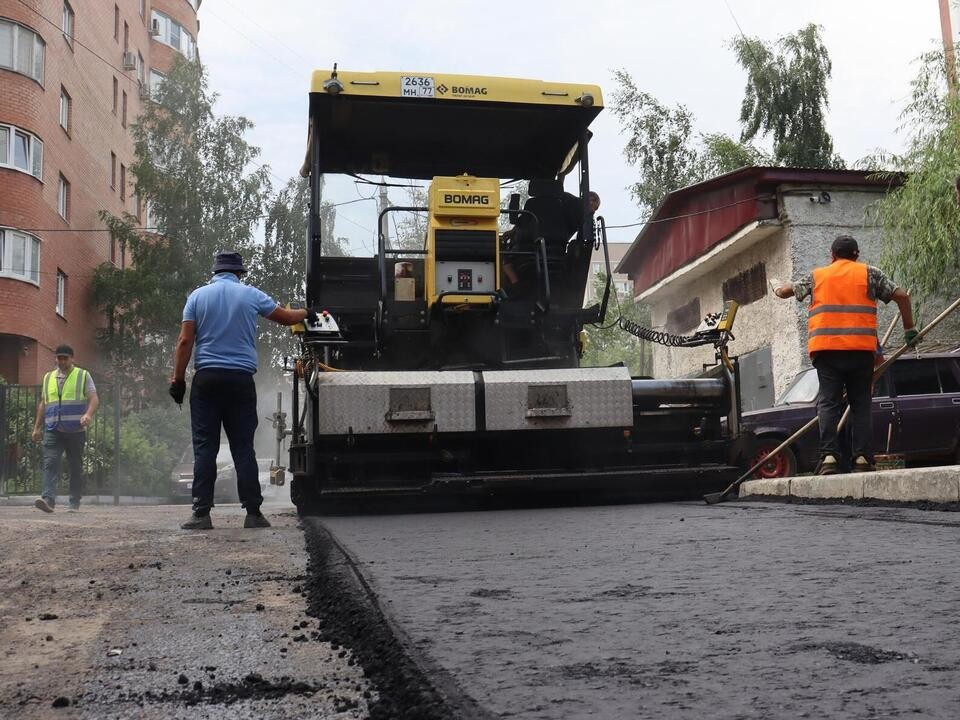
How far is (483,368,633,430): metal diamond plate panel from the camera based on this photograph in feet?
23.6

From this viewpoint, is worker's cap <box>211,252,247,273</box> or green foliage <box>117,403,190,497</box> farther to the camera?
green foliage <box>117,403,190,497</box>

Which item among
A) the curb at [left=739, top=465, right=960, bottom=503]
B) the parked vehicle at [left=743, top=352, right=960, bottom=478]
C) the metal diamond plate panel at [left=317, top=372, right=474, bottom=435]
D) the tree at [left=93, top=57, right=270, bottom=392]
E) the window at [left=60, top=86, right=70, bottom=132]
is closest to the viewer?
the curb at [left=739, top=465, right=960, bottom=503]

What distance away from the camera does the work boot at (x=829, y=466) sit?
7.65 m

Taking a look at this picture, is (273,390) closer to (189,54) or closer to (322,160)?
(189,54)

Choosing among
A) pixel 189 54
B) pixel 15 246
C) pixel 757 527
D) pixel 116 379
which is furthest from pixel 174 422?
pixel 757 527

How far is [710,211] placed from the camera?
2011 cm

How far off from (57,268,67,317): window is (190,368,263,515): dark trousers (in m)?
21.6

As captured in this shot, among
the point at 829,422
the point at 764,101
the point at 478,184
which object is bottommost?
the point at 829,422

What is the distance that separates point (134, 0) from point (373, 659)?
40310 mm

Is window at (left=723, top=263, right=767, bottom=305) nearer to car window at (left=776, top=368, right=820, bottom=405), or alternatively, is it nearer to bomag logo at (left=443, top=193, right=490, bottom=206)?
car window at (left=776, top=368, right=820, bottom=405)

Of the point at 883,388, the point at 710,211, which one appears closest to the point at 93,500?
the point at 883,388

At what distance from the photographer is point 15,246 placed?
78.3 ft

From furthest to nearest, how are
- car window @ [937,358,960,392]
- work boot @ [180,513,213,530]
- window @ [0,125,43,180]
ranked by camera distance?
window @ [0,125,43,180] → car window @ [937,358,960,392] → work boot @ [180,513,213,530]

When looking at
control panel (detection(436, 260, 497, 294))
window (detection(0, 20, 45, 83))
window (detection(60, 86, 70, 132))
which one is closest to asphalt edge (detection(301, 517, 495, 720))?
control panel (detection(436, 260, 497, 294))
